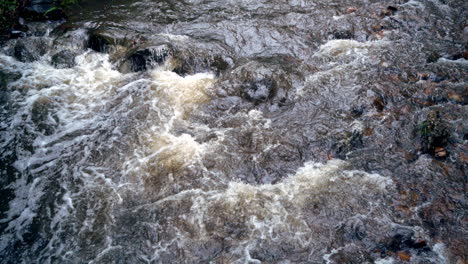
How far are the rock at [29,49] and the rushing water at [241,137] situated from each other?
0.14 ft

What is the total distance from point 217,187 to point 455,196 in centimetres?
367

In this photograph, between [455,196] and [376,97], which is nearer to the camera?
[455,196]

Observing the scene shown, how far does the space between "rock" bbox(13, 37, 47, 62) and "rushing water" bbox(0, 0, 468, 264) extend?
0.04m

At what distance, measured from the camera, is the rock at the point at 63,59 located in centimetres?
901

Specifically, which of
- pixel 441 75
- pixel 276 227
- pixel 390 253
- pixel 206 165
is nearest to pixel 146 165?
pixel 206 165

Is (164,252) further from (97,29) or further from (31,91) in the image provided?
(97,29)

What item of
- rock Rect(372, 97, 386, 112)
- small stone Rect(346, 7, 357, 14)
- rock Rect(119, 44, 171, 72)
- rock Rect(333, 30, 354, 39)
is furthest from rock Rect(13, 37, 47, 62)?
small stone Rect(346, 7, 357, 14)

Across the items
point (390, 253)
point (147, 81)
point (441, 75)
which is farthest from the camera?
point (147, 81)

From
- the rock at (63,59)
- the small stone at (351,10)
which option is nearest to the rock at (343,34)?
the small stone at (351,10)

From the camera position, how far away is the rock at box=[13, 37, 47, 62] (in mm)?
9289

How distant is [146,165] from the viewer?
614 cm

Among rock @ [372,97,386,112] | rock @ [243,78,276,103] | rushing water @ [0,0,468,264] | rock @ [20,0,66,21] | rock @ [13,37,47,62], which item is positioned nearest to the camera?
rushing water @ [0,0,468,264]

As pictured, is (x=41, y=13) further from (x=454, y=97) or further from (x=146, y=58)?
(x=454, y=97)

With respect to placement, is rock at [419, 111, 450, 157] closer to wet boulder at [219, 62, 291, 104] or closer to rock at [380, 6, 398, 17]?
wet boulder at [219, 62, 291, 104]
